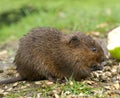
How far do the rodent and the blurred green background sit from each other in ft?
8.53

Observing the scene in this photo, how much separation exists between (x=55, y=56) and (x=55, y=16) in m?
4.98

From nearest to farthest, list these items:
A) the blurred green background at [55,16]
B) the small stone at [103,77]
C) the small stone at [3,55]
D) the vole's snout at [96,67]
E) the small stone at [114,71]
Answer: the vole's snout at [96,67]
the small stone at [103,77]
the small stone at [114,71]
the small stone at [3,55]
the blurred green background at [55,16]

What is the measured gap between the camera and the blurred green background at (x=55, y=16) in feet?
30.1

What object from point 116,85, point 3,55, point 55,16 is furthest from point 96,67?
point 55,16

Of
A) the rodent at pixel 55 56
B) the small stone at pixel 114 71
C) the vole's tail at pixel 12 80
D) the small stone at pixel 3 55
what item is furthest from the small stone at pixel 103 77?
the small stone at pixel 3 55

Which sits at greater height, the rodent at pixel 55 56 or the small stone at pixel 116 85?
the rodent at pixel 55 56

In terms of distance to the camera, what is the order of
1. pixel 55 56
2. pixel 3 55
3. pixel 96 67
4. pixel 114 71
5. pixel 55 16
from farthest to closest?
pixel 55 16 < pixel 3 55 < pixel 114 71 < pixel 55 56 < pixel 96 67

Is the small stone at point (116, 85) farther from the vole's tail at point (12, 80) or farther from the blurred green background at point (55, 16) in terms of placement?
the blurred green background at point (55, 16)

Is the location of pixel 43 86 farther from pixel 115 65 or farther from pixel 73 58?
pixel 115 65

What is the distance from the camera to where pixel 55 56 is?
5938mm

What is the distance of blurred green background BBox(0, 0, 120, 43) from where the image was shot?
919 cm

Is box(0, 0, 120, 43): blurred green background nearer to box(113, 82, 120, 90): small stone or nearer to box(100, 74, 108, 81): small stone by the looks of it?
box(100, 74, 108, 81): small stone

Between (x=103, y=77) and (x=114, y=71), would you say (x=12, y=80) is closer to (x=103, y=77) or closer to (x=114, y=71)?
(x=103, y=77)

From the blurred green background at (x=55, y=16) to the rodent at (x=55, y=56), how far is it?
260cm
